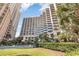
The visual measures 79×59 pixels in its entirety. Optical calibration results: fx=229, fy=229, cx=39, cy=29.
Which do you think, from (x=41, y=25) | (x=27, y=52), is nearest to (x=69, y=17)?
(x=41, y=25)

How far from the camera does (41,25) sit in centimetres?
325

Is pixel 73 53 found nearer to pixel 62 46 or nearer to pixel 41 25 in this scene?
pixel 62 46

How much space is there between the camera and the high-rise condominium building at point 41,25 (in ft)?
10.5

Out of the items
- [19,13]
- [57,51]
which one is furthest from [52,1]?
[57,51]

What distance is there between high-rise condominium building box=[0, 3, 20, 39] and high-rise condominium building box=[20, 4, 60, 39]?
138 millimetres

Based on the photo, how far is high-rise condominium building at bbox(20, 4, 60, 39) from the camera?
3.21 meters

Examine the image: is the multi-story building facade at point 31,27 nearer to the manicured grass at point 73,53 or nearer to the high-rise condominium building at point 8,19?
the high-rise condominium building at point 8,19

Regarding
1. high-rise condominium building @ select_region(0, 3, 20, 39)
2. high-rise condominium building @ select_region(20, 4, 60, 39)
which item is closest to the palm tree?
high-rise condominium building @ select_region(20, 4, 60, 39)

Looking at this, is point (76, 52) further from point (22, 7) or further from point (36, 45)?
point (22, 7)

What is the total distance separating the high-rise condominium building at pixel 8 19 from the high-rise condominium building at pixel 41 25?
0.14 meters

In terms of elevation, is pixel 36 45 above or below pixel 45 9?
below

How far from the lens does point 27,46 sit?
10.4 ft

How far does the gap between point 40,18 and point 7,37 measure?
53cm

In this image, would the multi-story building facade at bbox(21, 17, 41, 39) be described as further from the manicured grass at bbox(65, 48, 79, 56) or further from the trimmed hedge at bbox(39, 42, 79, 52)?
the manicured grass at bbox(65, 48, 79, 56)
